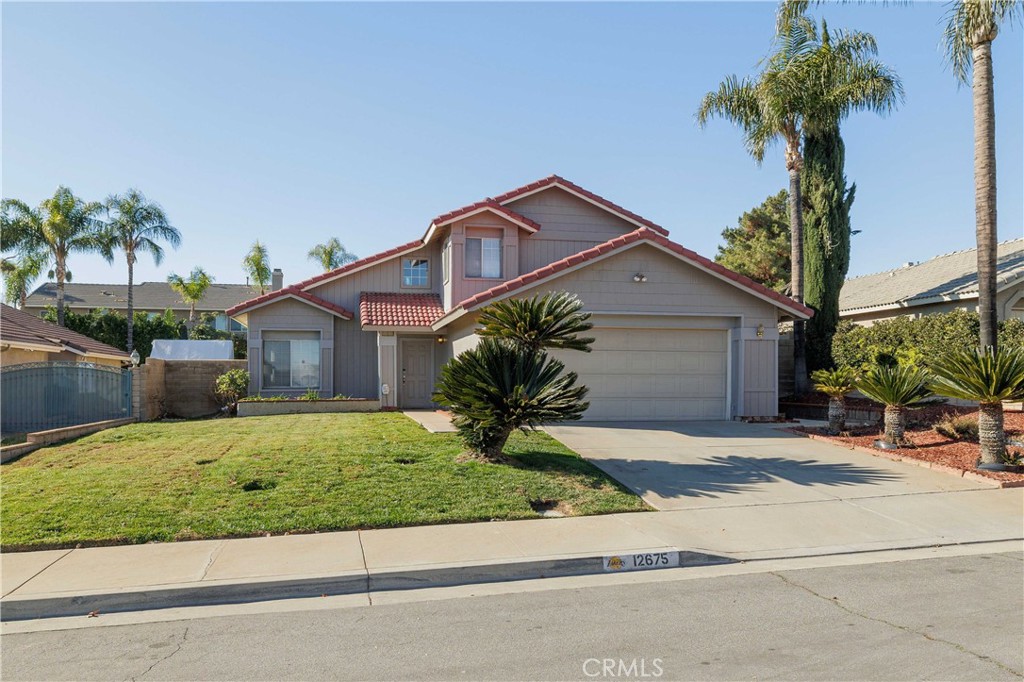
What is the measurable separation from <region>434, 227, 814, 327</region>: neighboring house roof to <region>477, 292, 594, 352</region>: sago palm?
399 cm

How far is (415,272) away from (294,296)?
12.3 ft

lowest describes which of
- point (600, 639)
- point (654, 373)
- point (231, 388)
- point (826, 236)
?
point (600, 639)

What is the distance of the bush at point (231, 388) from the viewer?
1878 centimetres

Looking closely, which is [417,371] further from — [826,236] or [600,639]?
[600,639]

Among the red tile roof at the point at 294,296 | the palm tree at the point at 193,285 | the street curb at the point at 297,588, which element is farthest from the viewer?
the palm tree at the point at 193,285

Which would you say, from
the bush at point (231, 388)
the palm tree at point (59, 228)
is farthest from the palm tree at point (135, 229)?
the bush at point (231, 388)

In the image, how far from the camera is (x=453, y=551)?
6.79 meters

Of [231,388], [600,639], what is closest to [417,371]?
[231,388]

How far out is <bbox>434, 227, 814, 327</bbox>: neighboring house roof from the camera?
47.6 feet

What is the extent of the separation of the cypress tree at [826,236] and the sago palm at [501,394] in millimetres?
13025

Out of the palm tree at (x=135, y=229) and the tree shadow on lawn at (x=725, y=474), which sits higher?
the palm tree at (x=135, y=229)

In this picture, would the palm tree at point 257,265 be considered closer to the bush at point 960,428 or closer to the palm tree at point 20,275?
the palm tree at point 20,275

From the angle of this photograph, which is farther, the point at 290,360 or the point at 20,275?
the point at 20,275

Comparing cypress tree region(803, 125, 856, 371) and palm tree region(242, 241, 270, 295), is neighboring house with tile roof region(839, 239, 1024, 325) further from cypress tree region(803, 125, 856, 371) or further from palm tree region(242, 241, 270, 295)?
palm tree region(242, 241, 270, 295)
